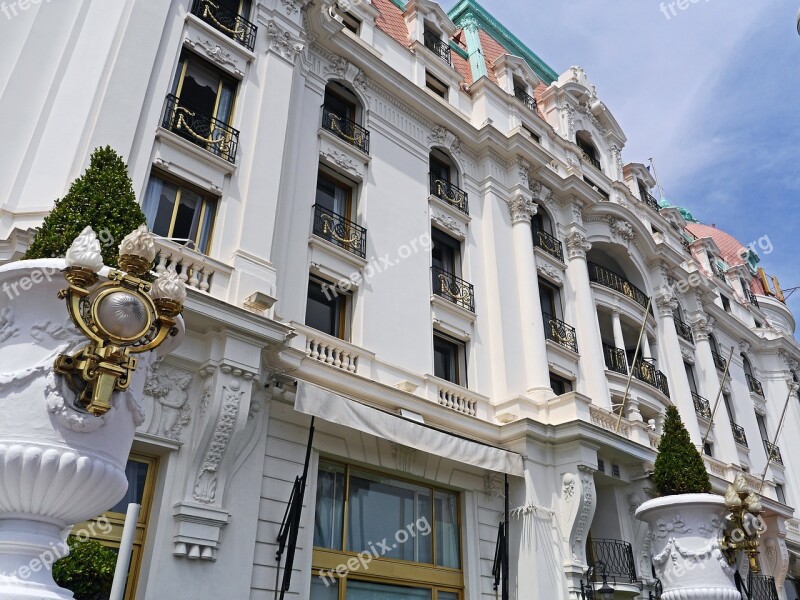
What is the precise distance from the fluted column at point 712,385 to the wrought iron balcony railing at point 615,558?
8927mm

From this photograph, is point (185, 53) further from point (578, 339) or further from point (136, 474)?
point (578, 339)

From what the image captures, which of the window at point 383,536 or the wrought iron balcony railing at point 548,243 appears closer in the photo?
the window at point 383,536

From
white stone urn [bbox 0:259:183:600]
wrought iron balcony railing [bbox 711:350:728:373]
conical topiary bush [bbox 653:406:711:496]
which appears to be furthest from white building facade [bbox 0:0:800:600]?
wrought iron balcony railing [bbox 711:350:728:373]

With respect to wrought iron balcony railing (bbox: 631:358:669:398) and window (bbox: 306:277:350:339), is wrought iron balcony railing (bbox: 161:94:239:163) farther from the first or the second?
wrought iron balcony railing (bbox: 631:358:669:398)

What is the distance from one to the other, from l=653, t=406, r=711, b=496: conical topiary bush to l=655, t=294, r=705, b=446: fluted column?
730 cm

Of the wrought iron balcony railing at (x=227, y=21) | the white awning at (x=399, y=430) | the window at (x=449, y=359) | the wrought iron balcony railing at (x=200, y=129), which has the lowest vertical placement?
the white awning at (x=399, y=430)

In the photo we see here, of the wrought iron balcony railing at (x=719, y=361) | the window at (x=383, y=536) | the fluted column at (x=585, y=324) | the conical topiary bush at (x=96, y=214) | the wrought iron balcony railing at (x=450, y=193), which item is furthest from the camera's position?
the wrought iron balcony railing at (x=719, y=361)

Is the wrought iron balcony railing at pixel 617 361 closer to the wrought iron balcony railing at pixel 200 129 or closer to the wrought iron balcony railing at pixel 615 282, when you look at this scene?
the wrought iron balcony railing at pixel 615 282

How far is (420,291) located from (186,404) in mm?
6499

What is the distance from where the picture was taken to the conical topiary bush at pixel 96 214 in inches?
208

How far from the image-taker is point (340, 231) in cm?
1357

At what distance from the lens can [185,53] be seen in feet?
39.9

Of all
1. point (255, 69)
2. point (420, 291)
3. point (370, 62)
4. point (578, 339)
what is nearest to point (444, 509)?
point (420, 291)

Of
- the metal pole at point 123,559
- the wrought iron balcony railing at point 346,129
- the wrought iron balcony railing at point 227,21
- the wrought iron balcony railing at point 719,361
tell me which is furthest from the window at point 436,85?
the metal pole at point 123,559
